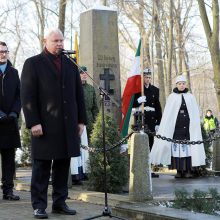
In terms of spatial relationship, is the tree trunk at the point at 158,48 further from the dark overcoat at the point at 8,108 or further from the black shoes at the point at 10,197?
the black shoes at the point at 10,197

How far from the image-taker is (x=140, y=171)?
682cm

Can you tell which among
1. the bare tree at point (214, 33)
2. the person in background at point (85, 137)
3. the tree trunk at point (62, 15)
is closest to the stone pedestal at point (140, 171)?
the person in background at point (85, 137)

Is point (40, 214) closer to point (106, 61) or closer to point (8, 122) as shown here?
point (8, 122)

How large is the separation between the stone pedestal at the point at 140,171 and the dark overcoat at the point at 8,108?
1.73 m

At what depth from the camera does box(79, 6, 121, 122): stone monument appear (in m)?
10.2

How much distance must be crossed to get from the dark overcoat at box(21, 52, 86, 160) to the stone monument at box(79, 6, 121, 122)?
400cm

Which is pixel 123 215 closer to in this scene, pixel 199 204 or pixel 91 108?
pixel 199 204

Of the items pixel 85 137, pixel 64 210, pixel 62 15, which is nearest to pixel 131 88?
pixel 85 137

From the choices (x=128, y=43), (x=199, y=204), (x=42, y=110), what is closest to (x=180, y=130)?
(x=199, y=204)

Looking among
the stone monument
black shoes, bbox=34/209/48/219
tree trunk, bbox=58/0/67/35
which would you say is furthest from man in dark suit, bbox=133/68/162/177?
tree trunk, bbox=58/0/67/35

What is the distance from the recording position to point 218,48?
57.1 ft

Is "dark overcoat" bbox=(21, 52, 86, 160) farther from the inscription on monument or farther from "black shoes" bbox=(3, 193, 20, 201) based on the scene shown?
the inscription on monument

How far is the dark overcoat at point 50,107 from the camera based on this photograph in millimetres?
6020

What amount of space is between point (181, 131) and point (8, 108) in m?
4.29
